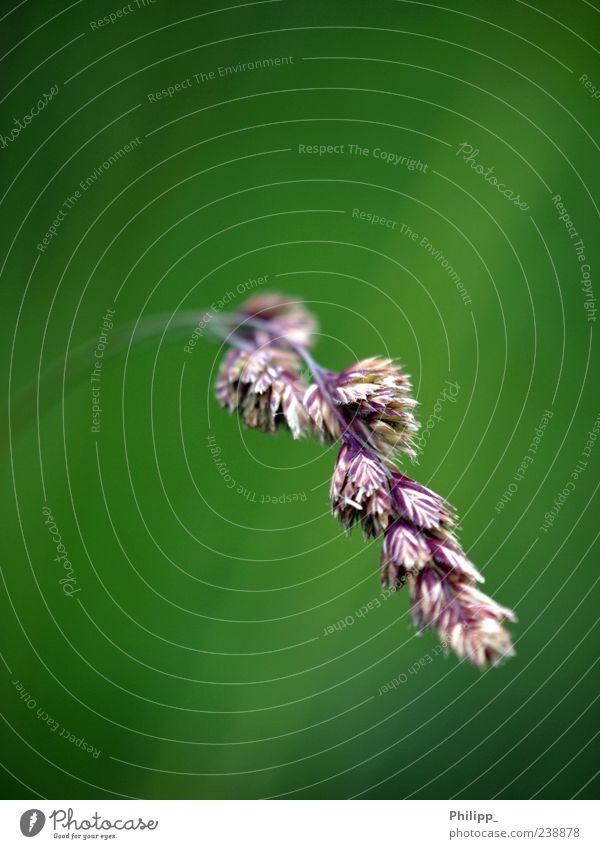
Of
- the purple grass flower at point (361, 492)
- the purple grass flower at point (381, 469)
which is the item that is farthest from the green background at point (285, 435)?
the purple grass flower at point (361, 492)

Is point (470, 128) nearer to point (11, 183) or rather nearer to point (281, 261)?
point (281, 261)

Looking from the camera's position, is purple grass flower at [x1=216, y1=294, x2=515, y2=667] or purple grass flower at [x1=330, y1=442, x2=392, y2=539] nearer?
purple grass flower at [x1=216, y1=294, x2=515, y2=667]

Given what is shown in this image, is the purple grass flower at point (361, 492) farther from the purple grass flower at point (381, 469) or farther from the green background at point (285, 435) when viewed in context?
the green background at point (285, 435)

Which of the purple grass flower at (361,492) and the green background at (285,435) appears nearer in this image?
the purple grass flower at (361,492)

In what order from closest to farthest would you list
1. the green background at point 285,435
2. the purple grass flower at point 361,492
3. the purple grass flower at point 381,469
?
the purple grass flower at point 381,469
the purple grass flower at point 361,492
the green background at point 285,435

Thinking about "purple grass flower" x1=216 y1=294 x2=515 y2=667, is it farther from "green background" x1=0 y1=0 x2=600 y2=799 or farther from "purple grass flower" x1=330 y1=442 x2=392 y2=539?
"green background" x1=0 y1=0 x2=600 y2=799

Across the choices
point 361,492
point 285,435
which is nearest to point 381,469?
point 361,492

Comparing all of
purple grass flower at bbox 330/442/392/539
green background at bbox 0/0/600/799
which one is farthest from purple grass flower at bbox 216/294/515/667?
green background at bbox 0/0/600/799

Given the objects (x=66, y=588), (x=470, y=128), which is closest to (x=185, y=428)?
(x=66, y=588)
